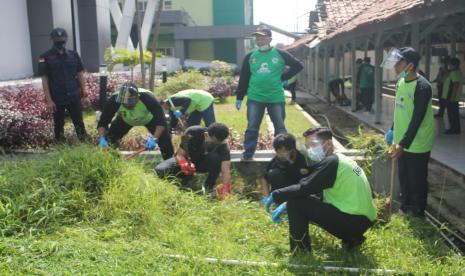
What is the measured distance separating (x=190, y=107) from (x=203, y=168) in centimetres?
129

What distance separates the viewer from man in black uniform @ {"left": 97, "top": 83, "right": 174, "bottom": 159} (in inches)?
222

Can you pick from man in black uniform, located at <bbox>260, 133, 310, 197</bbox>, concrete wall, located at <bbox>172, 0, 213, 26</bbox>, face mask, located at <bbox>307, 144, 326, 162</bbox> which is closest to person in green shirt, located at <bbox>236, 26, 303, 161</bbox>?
man in black uniform, located at <bbox>260, 133, 310, 197</bbox>

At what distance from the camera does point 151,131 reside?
611cm

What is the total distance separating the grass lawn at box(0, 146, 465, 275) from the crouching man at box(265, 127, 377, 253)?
0.22m

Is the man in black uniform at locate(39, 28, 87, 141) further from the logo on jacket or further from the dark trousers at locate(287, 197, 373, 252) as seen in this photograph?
the dark trousers at locate(287, 197, 373, 252)

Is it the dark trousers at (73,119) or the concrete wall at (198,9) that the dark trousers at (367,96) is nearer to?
the dark trousers at (73,119)

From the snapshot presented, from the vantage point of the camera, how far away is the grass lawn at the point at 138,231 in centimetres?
353

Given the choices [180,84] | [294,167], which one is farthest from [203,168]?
[180,84]

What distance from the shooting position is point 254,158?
247 inches

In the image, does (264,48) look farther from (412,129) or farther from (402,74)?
(412,129)

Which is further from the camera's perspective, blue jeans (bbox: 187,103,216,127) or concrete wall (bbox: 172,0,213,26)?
concrete wall (bbox: 172,0,213,26)

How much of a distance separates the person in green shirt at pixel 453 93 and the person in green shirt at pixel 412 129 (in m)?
5.18

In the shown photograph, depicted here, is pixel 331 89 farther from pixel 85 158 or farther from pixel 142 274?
pixel 142 274

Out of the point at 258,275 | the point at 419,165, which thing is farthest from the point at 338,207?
the point at 419,165
